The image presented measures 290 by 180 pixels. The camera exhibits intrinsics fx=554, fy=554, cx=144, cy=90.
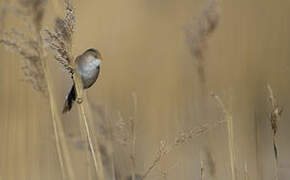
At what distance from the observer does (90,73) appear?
217 cm

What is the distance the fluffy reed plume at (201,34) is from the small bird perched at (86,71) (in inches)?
17.5

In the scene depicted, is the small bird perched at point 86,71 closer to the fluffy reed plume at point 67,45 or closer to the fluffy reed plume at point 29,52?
the fluffy reed plume at point 29,52

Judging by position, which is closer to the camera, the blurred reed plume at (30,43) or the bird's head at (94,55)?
the blurred reed plume at (30,43)

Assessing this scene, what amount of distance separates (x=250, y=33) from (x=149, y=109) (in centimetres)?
91

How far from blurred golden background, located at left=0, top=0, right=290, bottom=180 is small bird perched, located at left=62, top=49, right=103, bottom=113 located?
98mm

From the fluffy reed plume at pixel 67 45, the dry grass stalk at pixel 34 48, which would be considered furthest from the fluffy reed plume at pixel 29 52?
the fluffy reed plume at pixel 67 45

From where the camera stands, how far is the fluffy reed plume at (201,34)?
73.4 inches

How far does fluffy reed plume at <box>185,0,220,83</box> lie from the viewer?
186cm

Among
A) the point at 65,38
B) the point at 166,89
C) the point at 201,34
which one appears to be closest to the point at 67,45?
the point at 65,38

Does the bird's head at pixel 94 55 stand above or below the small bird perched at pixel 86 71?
above

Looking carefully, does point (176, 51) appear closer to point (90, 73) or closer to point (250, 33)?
point (250, 33)

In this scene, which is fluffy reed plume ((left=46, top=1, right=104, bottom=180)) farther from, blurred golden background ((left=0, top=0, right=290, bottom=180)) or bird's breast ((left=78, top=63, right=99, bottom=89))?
bird's breast ((left=78, top=63, right=99, bottom=89))

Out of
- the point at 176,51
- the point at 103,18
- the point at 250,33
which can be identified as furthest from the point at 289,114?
the point at 103,18

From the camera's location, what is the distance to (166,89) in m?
3.29
